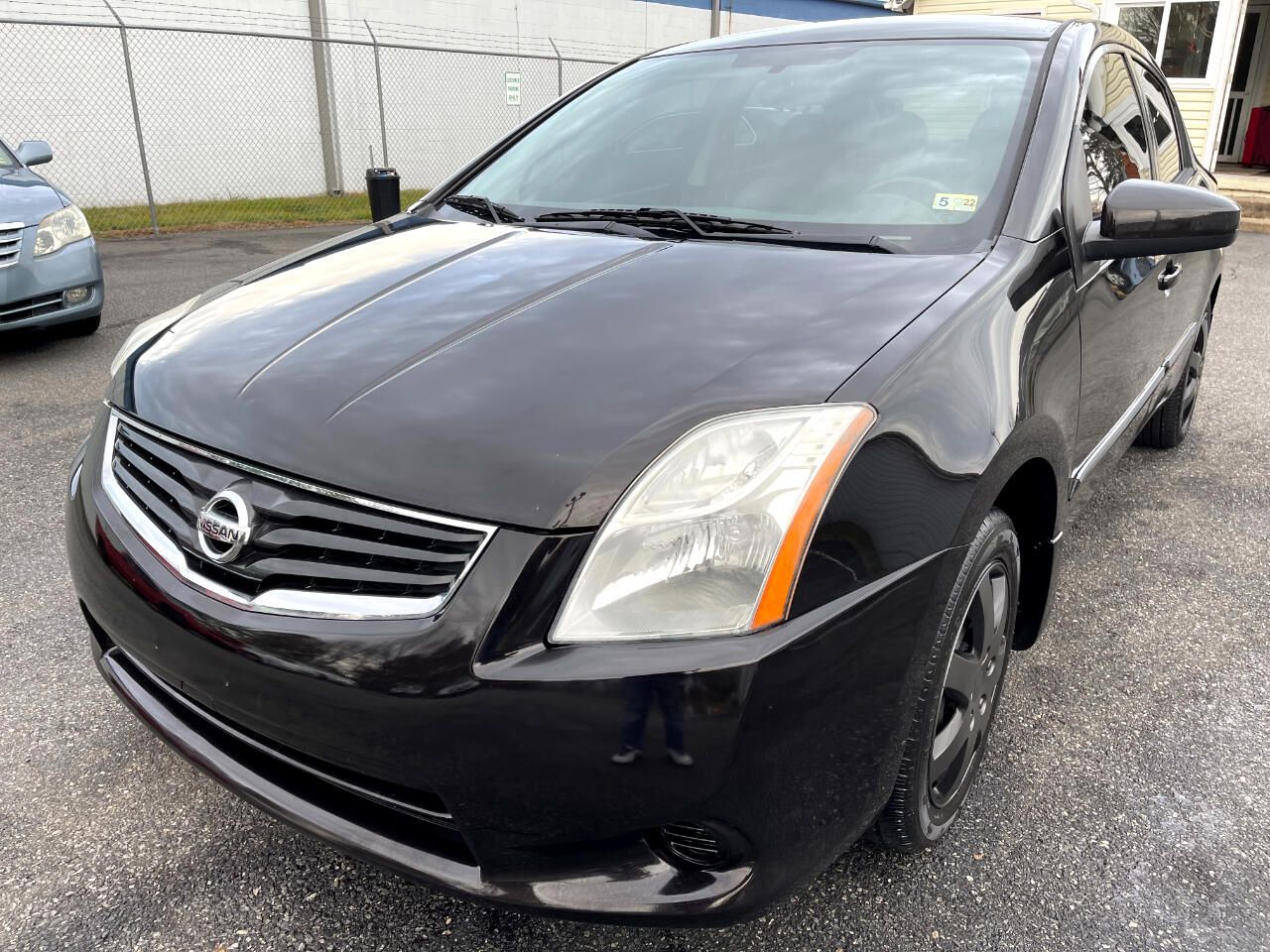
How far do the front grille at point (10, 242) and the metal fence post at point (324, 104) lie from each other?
10428 millimetres

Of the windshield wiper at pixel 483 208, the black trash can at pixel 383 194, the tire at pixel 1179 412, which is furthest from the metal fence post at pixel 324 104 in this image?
the tire at pixel 1179 412

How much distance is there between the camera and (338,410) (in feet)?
5.24

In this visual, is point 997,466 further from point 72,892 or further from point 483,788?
point 72,892

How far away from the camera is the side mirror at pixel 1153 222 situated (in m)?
2.17

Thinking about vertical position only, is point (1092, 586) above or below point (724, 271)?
below

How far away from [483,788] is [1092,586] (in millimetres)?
2347

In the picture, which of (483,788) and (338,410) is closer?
(483,788)

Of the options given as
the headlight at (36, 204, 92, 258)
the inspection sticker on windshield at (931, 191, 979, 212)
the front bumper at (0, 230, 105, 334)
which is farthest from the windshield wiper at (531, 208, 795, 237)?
the headlight at (36, 204, 92, 258)

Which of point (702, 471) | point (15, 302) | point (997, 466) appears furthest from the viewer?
point (15, 302)

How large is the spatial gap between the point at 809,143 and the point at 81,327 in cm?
520

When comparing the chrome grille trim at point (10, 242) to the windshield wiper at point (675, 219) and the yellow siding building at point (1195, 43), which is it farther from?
the yellow siding building at point (1195, 43)

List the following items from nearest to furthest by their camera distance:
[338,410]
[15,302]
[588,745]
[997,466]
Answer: [588,745], [338,410], [997,466], [15,302]

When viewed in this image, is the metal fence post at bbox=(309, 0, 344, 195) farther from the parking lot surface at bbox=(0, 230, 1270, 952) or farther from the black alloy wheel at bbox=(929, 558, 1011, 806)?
the black alloy wheel at bbox=(929, 558, 1011, 806)

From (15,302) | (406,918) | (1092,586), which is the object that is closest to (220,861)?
(406,918)
